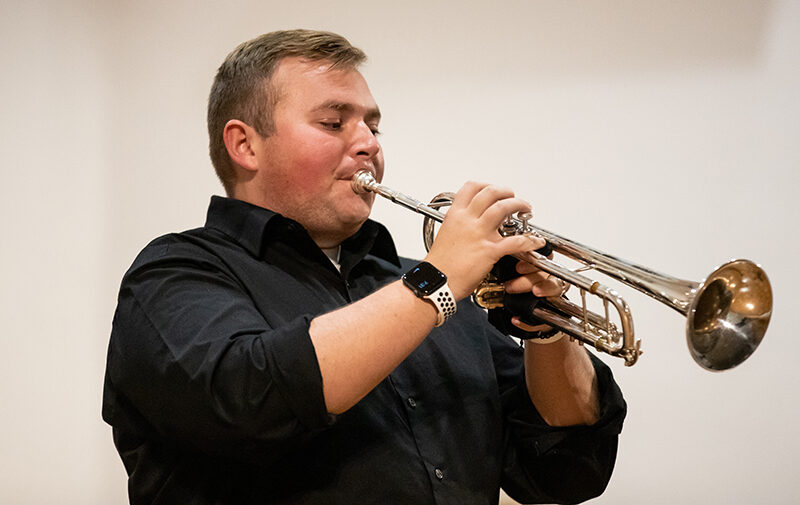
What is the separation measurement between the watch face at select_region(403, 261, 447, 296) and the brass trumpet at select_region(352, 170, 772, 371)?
217 mm

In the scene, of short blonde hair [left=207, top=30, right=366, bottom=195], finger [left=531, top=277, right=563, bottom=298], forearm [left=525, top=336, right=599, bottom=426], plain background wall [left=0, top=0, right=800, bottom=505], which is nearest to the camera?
finger [left=531, top=277, right=563, bottom=298]

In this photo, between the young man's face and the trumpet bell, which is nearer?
the trumpet bell

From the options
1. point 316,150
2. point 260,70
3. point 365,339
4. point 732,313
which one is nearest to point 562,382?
point 732,313

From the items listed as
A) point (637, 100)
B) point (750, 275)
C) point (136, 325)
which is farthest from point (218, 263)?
point (637, 100)

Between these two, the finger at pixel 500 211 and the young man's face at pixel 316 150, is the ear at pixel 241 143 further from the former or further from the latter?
the finger at pixel 500 211

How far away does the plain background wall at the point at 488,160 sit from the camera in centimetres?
243

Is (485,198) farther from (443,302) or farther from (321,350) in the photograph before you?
(321,350)

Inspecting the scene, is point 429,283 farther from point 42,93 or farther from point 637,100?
point 42,93

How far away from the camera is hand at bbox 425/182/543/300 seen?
128 cm

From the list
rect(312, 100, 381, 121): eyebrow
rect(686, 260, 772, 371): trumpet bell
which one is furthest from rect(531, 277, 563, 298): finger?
rect(312, 100, 381, 121): eyebrow

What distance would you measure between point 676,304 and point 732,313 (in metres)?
0.17

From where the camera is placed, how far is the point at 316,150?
1.63m

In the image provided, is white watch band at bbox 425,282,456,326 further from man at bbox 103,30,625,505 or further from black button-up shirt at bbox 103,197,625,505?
black button-up shirt at bbox 103,197,625,505

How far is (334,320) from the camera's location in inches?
47.1
